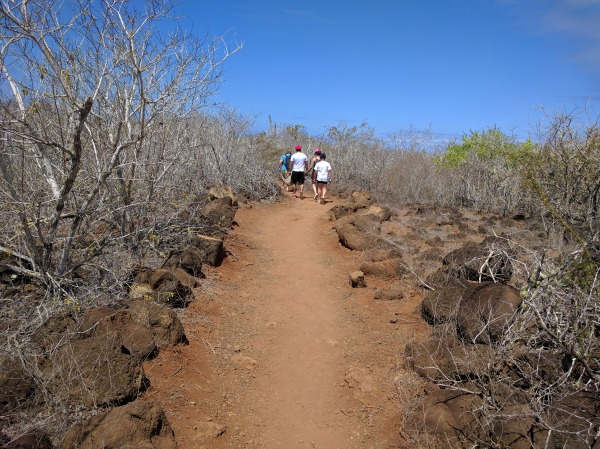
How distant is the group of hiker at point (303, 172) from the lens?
44.5 ft

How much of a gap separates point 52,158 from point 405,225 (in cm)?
752

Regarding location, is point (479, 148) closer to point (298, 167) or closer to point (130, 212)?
point (298, 167)

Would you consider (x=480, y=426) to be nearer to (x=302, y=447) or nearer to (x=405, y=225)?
(x=302, y=447)

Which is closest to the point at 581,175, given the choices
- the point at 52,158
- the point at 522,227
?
the point at 522,227

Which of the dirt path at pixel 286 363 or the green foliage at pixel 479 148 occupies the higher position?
the green foliage at pixel 479 148

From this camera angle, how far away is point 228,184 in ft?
46.2

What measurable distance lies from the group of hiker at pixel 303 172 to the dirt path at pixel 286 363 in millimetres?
6092

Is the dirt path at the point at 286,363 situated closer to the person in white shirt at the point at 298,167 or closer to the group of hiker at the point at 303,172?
the group of hiker at the point at 303,172

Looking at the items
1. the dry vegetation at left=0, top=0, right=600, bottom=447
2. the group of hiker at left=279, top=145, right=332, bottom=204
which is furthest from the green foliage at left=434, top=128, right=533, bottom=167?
the group of hiker at left=279, top=145, right=332, bottom=204

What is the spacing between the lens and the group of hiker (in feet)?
44.5

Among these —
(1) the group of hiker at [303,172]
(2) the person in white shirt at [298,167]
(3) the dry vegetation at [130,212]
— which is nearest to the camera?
(3) the dry vegetation at [130,212]

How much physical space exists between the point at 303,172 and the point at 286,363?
35.0 feet

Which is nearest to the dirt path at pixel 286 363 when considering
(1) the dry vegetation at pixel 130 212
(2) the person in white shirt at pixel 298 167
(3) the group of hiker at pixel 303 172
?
(1) the dry vegetation at pixel 130 212

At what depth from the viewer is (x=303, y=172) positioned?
14891 millimetres
